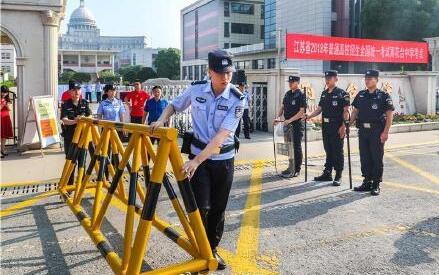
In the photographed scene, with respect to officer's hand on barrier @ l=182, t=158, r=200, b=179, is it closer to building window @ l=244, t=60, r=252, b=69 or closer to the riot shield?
the riot shield

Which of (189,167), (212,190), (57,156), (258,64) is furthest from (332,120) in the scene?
(258,64)

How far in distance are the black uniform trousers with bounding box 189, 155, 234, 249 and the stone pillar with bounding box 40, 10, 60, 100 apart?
24.9ft

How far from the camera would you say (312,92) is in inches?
548

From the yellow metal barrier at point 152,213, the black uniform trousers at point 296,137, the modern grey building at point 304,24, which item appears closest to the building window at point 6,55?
the modern grey building at point 304,24

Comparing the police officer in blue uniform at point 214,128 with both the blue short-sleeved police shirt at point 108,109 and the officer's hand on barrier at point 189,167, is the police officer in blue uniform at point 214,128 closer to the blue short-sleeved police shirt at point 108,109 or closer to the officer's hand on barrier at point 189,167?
the officer's hand on barrier at point 189,167

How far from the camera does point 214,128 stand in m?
3.74

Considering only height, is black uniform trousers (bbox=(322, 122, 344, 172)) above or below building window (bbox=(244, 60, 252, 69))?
below

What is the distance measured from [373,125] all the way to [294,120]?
1.43 meters

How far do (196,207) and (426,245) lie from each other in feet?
8.44

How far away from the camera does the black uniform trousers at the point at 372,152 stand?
6.73 meters

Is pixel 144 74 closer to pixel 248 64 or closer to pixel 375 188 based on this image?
pixel 248 64

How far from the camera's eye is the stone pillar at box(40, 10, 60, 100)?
10.2m

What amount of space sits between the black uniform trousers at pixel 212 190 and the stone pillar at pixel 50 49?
758 centimetres

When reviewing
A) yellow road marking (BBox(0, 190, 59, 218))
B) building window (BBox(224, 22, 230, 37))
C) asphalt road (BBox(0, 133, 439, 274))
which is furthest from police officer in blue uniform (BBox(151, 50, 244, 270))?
building window (BBox(224, 22, 230, 37))
